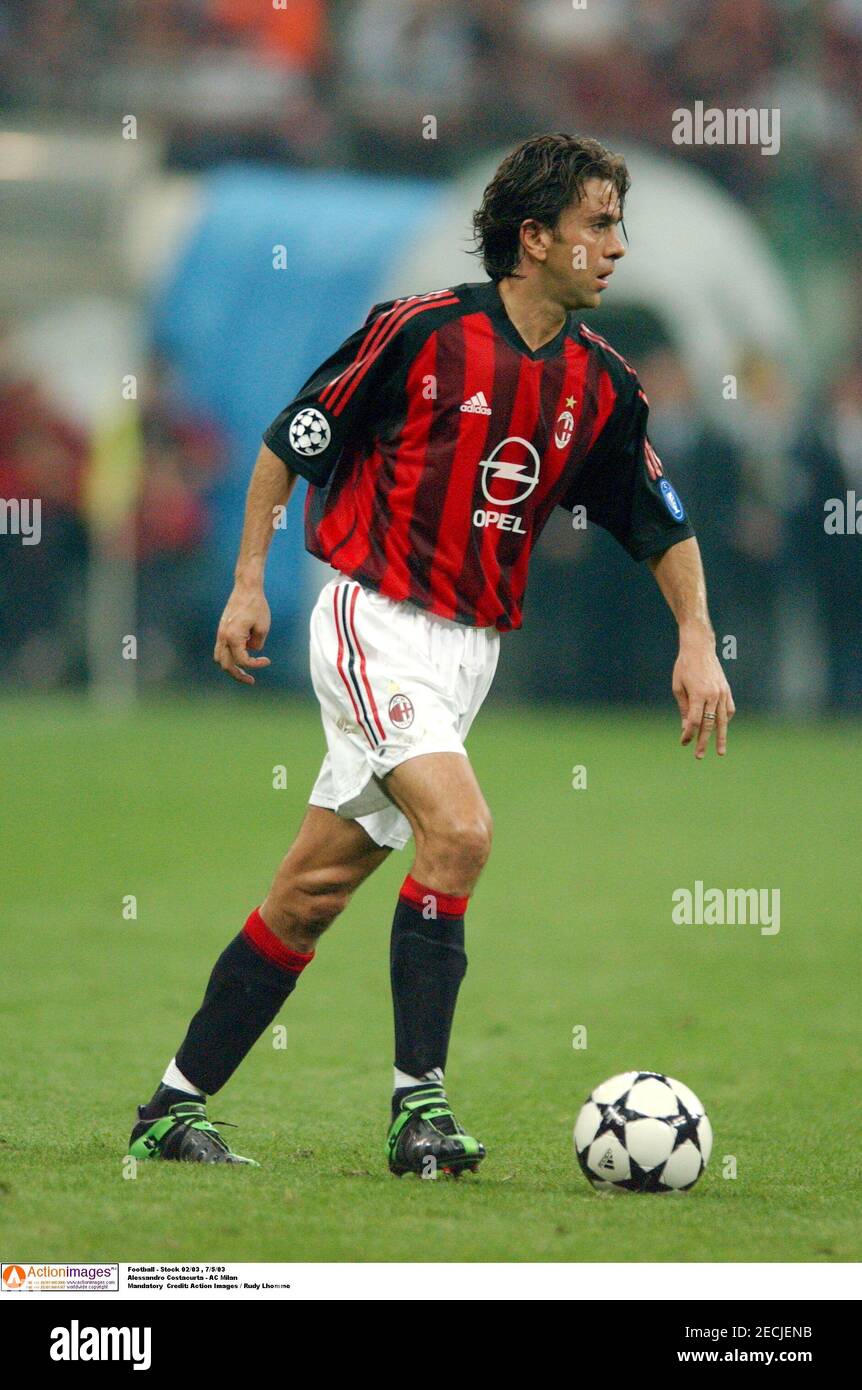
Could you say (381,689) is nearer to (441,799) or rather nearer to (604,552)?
(441,799)

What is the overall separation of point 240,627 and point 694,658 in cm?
103

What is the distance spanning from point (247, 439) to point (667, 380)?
3.41 m

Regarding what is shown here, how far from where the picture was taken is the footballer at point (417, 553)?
4.73 meters

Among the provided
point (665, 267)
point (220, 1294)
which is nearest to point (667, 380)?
point (665, 267)

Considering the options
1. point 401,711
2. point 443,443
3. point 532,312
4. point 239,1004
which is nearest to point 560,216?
point 532,312

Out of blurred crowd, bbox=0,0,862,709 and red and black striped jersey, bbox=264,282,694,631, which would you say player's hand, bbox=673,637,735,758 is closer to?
red and black striped jersey, bbox=264,282,694,631

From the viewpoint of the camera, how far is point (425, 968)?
4699 millimetres

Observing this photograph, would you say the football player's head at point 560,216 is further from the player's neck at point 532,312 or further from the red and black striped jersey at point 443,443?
the red and black striped jersey at point 443,443

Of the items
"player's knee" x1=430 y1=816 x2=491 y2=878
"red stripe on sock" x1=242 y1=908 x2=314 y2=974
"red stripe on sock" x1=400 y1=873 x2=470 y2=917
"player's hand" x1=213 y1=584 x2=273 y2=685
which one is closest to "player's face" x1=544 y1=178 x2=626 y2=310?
"player's hand" x1=213 y1=584 x2=273 y2=685

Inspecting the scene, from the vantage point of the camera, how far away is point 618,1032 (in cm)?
664

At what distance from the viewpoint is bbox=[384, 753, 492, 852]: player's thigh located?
456cm

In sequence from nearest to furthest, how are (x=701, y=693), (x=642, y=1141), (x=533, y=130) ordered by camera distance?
1. (x=642, y=1141)
2. (x=701, y=693)
3. (x=533, y=130)

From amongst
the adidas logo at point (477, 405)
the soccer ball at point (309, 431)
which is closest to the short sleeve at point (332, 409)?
the soccer ball at point (309, 431)

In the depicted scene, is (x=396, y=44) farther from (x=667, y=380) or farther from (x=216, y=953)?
(x=216, y=953)
